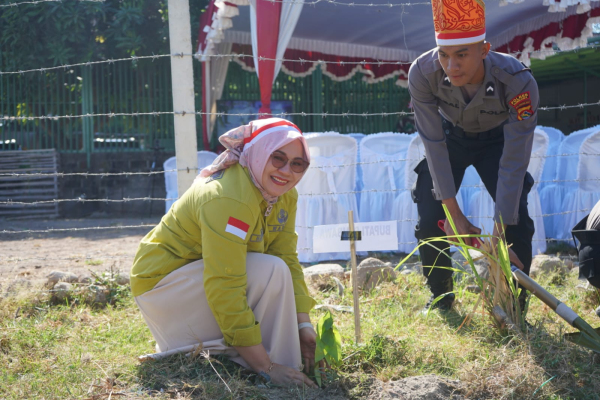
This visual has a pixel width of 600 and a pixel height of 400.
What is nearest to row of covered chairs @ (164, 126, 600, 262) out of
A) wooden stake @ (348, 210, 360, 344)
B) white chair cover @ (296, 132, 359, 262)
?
white chair cover @ (296, 132, 359, 262)

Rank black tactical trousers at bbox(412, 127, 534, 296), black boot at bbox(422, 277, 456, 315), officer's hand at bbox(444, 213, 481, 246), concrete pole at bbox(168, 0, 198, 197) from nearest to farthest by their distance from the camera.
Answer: officer's hand at bbox(444, 213, 481, 246)
black tactical trousers at bbox(412, 127, 534, 296)
black boot at bbox(422, 277, 456, 315)
concrete pole at bbox(168, 0, 198, 197)

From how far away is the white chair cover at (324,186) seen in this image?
526cm

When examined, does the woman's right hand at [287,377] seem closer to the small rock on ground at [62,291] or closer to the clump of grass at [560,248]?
the small rock on ground at [62,291]

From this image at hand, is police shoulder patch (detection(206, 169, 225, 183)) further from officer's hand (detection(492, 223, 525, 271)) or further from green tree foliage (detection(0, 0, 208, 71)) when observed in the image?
green tree foliage (detection(0, 0, 208, 71))

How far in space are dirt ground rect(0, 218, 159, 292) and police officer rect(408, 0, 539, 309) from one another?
2.44 metres

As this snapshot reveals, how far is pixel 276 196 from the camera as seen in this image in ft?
7.48

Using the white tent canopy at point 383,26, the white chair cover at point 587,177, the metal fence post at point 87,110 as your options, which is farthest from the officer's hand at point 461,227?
the metal fence post at point 87,110

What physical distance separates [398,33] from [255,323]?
849 cm

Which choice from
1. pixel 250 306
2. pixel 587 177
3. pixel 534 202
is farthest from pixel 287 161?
pixel 587 177

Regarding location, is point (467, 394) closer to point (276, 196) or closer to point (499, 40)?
point (276, 196)

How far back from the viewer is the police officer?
2.53m

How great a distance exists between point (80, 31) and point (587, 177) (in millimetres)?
9122

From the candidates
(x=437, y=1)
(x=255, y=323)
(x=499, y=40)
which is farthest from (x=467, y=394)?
(x=499, y=40)

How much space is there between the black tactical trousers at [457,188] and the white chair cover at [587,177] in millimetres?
2643
